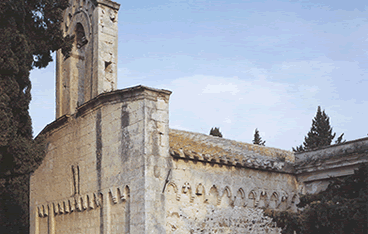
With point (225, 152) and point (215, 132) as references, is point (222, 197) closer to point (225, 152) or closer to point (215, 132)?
point (225, 152)

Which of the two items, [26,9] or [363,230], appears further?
[26,9]

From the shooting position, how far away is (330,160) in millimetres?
12094

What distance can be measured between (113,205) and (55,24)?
5138 millimetres

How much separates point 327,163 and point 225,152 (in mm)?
2585

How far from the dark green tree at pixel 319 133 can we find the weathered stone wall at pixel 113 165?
66.1ft

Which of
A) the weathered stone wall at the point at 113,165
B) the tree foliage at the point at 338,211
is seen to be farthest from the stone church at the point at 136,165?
the tree foliage at the point at 338,211

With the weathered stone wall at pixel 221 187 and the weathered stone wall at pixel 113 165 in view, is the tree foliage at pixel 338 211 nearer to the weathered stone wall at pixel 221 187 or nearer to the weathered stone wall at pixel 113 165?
the weathered stone wall at pixel 221 187

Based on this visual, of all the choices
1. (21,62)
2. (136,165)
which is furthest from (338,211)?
(21,62)

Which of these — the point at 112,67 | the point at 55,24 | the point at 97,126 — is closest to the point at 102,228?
the point at 97,126

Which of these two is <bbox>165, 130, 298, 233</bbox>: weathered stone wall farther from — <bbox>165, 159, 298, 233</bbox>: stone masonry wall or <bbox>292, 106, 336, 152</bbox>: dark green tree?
<bbox>292, 106, 336, 152</bbox>: dark green tree

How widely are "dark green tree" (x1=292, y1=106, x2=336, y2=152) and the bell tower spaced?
1926 cm

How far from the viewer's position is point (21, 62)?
36.2 feet

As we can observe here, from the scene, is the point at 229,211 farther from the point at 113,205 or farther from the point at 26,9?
the point at 26,9

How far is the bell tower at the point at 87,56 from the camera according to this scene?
1289 cm
